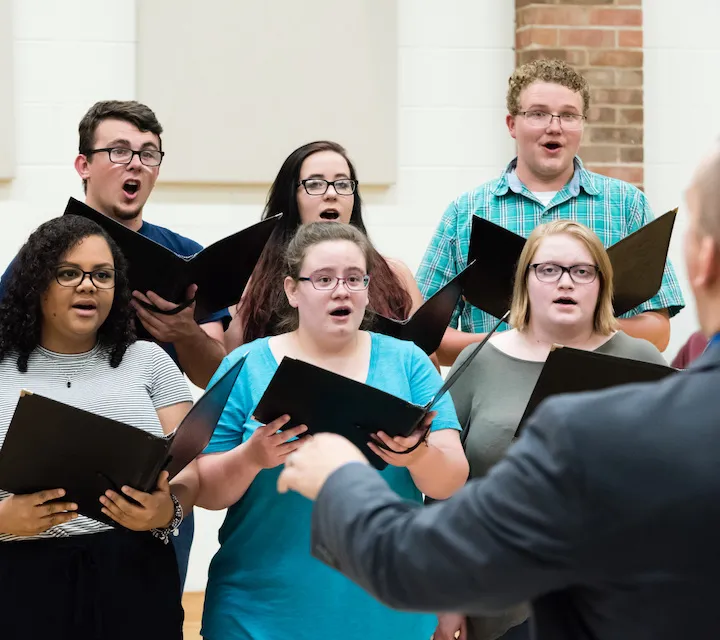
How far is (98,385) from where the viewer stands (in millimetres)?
2350

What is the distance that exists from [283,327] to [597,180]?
4.05 ft

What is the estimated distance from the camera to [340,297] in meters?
2.44

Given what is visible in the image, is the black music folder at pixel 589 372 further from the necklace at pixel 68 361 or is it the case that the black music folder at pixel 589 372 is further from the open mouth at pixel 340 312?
the necklace at pixel 68 361

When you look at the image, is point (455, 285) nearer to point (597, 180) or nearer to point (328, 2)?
point (597, 180)

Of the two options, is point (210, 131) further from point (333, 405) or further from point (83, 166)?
point (333, 405)

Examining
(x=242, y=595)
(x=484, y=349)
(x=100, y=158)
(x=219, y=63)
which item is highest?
(x=219, y=63)

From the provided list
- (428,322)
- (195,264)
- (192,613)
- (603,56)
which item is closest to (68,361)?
(195,264)

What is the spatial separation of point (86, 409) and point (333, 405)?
596 millimetres

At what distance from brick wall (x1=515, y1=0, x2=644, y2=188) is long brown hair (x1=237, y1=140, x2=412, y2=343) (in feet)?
6.40

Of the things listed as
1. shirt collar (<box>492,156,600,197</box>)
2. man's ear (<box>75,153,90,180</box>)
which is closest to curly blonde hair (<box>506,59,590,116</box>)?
shirt collar (<box>492,156,600,197</box>)

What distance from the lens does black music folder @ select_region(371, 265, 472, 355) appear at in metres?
2.61

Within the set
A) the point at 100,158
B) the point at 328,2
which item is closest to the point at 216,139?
the point at 328,2

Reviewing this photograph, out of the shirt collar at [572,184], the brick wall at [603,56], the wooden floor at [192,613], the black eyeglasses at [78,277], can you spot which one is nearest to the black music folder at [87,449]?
the black eyeglasses at [78,277]

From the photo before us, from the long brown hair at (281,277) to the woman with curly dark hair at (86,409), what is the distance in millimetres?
419
